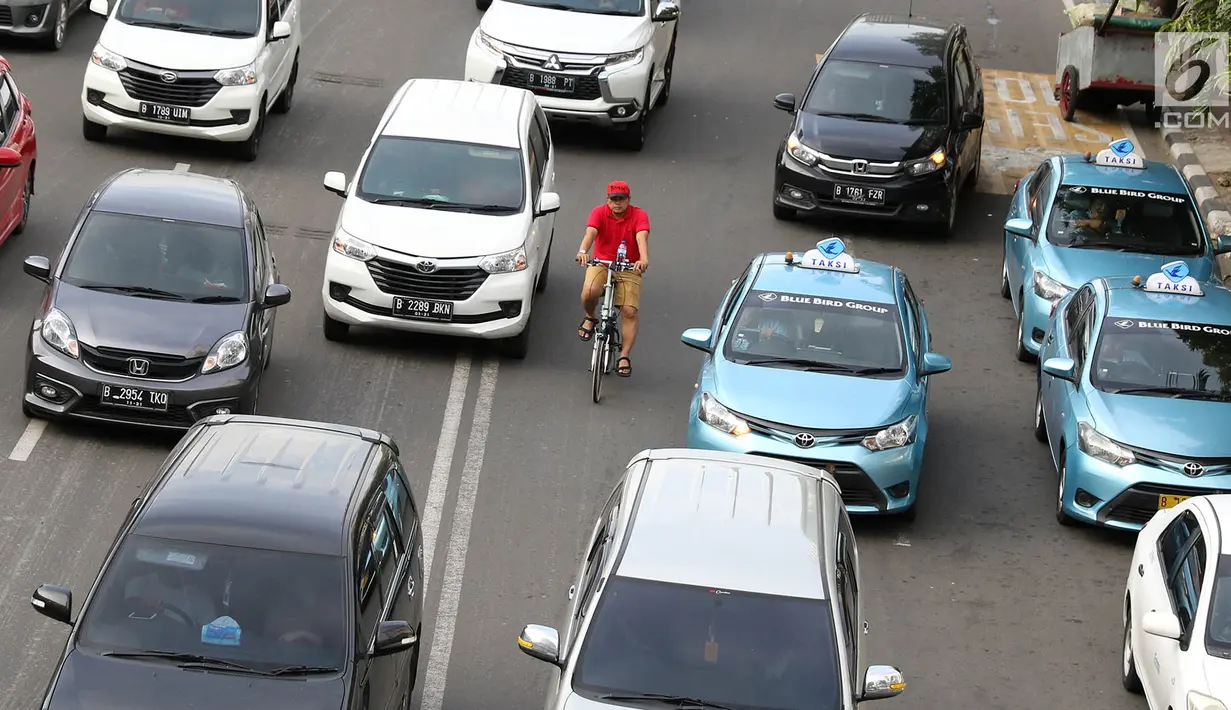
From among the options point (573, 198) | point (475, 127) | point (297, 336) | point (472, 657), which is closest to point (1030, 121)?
point (573, 198)

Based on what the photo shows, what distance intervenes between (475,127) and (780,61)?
10.8 metres

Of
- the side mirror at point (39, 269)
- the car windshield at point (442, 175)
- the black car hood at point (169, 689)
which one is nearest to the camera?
the black car hood at point (169, 689)

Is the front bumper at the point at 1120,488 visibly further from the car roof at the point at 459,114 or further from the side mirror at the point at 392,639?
the side mirror at the point at 392,639

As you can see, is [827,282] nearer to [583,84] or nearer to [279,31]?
[583,84]

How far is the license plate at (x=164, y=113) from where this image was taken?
20750mm

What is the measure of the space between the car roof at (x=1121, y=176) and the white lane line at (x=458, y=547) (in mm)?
6363

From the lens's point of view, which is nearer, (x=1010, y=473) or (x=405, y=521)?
(x=405, y=521)

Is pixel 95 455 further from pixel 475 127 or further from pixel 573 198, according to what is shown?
pixel 573 198

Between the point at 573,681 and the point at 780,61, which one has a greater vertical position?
the point at 573,681

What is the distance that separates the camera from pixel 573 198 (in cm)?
2158

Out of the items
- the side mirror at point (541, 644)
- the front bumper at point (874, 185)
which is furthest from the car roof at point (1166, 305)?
the side mirror at point (541, 644)

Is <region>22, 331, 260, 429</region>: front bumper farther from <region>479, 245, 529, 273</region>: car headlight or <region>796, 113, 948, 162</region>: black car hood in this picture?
<region>796, 113, 948, 162</region>: black car hood

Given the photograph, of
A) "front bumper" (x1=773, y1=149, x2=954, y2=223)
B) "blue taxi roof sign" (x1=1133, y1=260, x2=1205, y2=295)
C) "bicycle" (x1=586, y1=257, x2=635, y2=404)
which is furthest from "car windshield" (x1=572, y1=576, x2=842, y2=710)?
"front bumper" (x1=773, y1=149, x2=954, y2=223)

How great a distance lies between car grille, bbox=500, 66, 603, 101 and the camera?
894 inches
